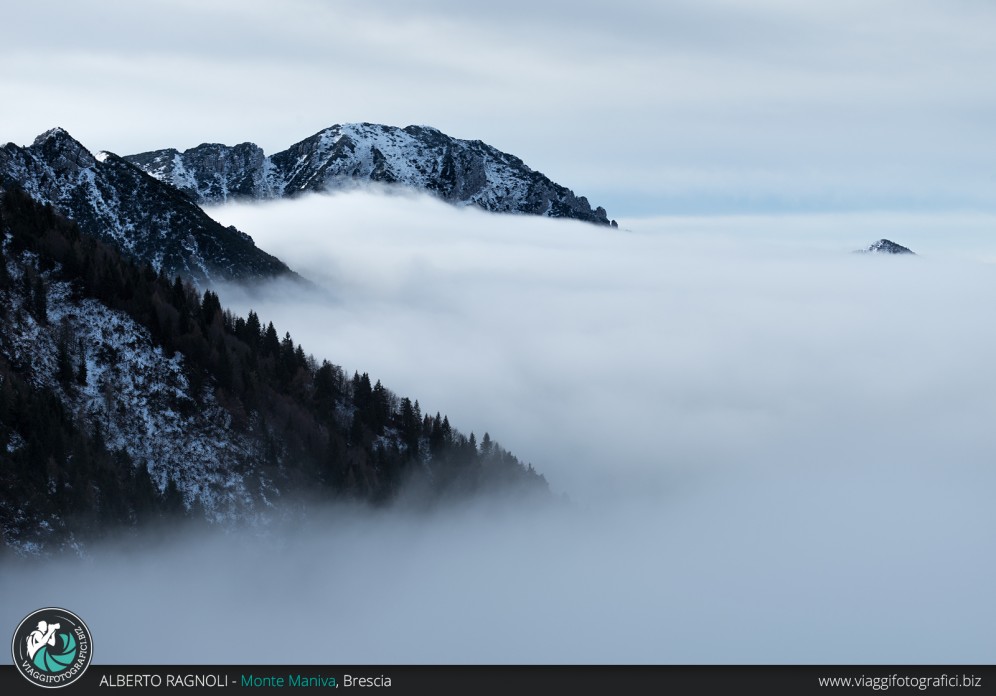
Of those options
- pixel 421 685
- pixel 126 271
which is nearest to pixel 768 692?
pixel 421 685

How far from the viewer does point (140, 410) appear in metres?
131

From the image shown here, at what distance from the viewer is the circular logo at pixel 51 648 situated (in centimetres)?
6056

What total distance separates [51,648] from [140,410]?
244 ft

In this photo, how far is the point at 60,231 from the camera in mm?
150750

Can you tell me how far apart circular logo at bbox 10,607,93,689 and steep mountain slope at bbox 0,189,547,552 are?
4961 centimetres

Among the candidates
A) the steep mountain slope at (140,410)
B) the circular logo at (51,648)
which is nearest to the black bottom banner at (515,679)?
the circular logo at (51,648)

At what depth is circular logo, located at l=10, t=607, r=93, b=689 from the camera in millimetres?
60562

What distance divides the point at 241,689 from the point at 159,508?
6809 cm

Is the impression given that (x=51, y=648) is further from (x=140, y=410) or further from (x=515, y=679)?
(x=140, y=410)

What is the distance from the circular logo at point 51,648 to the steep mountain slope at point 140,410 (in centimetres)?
4961

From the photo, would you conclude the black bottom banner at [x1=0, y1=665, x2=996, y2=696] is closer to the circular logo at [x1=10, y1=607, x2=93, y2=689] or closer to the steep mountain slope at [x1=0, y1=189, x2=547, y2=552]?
the circular logo at [x1=10, y1=607, x2=93, y2=689]

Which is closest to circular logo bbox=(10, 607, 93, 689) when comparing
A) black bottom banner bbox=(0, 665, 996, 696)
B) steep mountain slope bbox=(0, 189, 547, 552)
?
black bottom banner bbox=(0, 665, 996, 696)

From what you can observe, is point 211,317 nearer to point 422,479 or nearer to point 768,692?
point 422,479

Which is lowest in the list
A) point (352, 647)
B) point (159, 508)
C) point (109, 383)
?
point (352, 647)
